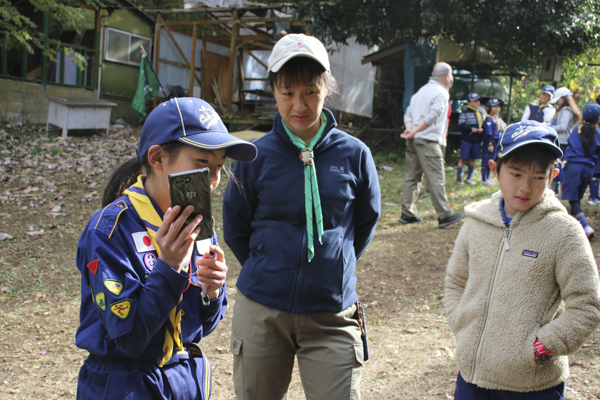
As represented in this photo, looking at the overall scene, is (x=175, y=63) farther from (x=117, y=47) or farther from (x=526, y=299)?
(x=526, y=299)

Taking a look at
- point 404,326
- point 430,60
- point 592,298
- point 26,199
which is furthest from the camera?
→ point 430,60

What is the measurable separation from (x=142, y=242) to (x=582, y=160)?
691cm

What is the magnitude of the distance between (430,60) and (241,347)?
14.0 meters

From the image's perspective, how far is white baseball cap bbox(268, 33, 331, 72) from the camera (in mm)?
2186

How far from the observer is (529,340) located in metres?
2.04

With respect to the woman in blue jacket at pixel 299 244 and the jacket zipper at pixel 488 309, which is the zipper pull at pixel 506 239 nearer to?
the jacket zipper at pixel 488 309

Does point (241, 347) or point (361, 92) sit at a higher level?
point (361, 92)

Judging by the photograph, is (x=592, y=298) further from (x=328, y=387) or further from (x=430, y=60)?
(x=430, y=60)

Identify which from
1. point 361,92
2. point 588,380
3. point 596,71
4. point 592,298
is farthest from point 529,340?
point 596,71

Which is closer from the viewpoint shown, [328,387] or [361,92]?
[328,387]

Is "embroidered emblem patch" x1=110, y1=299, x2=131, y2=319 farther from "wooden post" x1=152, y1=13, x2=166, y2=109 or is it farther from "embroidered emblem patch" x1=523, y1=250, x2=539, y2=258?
"wooden post" x1=152, y1=13, x2=166, y2=109

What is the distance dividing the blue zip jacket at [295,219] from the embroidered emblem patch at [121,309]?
0.77 metres

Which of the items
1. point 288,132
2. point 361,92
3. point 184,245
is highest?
point 361,92

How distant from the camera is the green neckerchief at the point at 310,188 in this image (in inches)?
86.4
